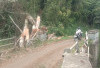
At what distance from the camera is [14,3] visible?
64.6ft

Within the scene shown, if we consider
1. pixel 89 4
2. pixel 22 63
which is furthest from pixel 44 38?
pixel 89 4

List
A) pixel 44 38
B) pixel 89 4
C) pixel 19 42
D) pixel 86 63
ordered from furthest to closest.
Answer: pixel 89 4
pixel 44 38
pixel 19 42
pixel 86 63

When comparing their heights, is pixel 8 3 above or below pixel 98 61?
above

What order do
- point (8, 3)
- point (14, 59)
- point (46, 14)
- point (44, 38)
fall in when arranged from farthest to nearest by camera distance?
point (46, 14), point (44, 38), point (8, 3), point (14, 59)

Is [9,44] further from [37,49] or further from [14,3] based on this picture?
[14,3]

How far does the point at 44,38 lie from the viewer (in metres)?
23.2

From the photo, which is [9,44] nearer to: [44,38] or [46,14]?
[44,38]

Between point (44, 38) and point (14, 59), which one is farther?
point (44, 38)

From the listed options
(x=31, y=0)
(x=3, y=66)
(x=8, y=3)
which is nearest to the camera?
(x=3, y=66)

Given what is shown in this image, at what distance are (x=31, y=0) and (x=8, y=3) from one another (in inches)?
388

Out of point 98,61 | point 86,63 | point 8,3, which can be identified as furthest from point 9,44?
point 86,63

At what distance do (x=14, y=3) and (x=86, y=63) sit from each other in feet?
40.8

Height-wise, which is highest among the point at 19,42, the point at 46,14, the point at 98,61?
the point at 46,14

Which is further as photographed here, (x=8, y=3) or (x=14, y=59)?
(x=8, y=3)
